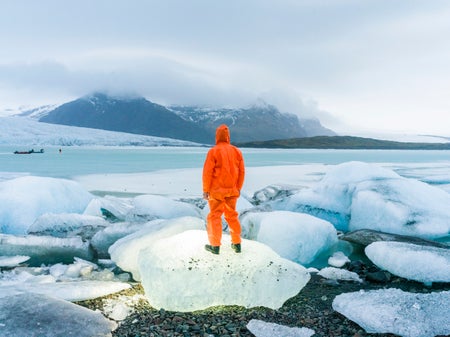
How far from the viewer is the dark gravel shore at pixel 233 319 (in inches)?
131

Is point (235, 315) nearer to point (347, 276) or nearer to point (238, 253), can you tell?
point (238, 253)

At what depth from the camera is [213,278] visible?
389 cm

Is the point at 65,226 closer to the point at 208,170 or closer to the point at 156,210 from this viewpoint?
the point at 156,210

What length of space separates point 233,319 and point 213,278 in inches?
17.3

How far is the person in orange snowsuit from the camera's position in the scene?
4059 mm

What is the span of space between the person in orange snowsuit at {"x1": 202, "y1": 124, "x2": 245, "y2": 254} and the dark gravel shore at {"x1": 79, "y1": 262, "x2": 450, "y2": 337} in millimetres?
687

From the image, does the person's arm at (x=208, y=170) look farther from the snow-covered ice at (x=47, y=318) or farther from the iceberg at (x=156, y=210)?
the iceberg at (x=156, y=210)

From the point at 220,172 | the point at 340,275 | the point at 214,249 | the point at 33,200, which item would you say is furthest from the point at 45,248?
the point at 340,275

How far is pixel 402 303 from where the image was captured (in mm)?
3514

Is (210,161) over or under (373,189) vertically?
over

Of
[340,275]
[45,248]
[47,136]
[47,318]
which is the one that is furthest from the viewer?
[47,136]

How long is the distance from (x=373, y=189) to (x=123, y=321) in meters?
5.60

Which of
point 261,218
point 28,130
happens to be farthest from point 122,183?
point 28,130

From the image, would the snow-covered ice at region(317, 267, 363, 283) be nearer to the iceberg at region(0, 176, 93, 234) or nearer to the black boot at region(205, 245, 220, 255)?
the black boot at region(205, 245, 220, 255)
